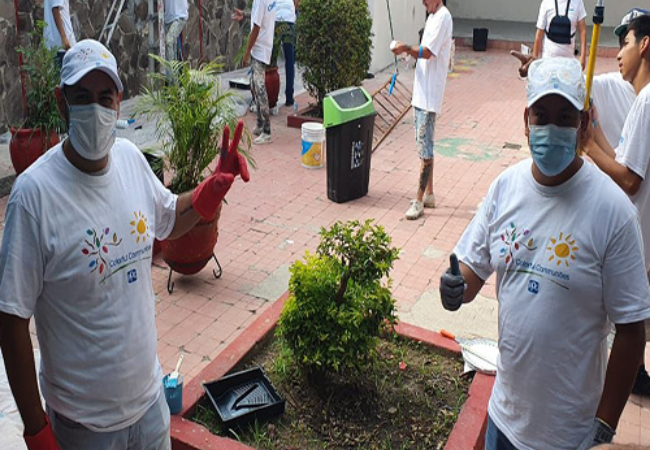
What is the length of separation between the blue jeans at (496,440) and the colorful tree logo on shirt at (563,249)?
76 cm

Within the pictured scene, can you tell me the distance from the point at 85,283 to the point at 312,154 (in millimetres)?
6381

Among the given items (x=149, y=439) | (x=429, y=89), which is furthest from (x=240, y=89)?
(x=149, y=439)

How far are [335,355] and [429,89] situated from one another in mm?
3890

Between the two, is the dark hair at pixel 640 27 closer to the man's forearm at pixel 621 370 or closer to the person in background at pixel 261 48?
the man's forearm at pixel 621 370

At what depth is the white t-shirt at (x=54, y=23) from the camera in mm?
8164

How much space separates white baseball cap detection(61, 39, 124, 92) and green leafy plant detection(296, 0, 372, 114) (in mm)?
7551

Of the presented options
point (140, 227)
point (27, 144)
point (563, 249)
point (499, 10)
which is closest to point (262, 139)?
point (27, 144)

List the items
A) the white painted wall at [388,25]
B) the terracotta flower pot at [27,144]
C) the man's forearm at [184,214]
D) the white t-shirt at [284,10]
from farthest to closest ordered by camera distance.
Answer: the white painted wall at [388,25]
the white t-shirt at [284,10]
the terracotta flower pot at [27,144]
the man's forearm at [184,214]

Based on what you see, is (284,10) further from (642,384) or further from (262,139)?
(642,384)

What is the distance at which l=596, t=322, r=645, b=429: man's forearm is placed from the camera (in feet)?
7.95

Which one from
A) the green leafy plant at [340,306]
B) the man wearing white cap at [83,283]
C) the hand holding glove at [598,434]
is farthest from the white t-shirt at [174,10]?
the hand holding glove at [598,434]

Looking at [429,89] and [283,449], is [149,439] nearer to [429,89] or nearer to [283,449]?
[283,449]

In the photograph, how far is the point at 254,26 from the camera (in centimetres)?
911

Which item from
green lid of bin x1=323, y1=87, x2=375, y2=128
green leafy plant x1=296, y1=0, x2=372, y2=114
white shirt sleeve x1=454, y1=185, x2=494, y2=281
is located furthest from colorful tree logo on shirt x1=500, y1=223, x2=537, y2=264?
green leafy plant x1=296, y1=0, x2=372, y2=114
